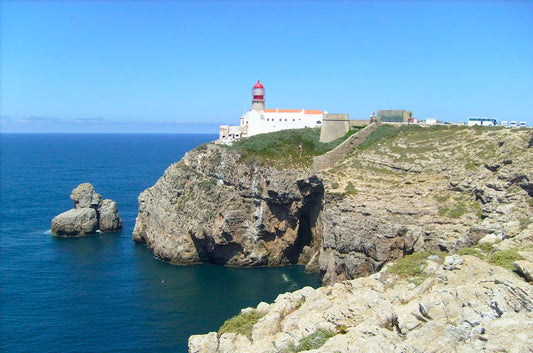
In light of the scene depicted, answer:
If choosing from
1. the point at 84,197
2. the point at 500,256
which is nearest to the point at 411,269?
the point at 500,256

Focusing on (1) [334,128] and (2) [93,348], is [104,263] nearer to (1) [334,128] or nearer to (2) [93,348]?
(2) [93,348]

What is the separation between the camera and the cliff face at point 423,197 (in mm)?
36219

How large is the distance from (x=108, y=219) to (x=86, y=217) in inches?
109

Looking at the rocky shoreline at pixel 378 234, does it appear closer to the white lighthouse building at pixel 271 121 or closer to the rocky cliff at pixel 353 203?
the rocky cliff at pixel 353 203

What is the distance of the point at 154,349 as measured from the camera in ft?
112

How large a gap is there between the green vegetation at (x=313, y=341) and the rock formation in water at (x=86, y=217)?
51.6 meters

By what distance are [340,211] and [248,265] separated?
13394mm

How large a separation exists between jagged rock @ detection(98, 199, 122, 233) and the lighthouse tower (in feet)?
79.7

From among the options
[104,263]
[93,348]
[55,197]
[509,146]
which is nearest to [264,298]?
[93,348]

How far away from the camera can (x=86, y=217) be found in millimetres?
64500

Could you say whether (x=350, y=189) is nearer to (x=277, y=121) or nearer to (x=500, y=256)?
(x=500, y=256)

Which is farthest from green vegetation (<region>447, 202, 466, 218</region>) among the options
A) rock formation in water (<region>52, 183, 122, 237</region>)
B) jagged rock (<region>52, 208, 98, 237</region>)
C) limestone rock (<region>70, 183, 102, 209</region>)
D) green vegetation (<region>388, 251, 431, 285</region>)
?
limestone rock (<region>70, 183, 102, 209</region>)

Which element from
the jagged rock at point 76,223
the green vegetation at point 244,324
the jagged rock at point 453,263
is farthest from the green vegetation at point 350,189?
the jagged rock at point 76,223

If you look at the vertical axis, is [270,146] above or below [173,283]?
above
